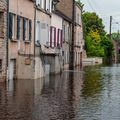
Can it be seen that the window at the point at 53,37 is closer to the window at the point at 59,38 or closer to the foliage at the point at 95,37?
the window at the point at 59,38

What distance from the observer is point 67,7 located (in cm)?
6375

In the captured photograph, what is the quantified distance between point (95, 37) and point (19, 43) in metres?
68.0

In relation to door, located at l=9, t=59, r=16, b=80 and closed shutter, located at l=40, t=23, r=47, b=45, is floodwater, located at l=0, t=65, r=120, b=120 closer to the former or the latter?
door, located at l=9, t=59, r=16, b=80

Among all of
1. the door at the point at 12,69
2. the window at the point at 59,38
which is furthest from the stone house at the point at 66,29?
the door at the point at 12,69

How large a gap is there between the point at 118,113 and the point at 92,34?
8578 centimetres

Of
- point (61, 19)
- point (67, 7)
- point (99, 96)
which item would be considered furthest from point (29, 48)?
point (67, 7)

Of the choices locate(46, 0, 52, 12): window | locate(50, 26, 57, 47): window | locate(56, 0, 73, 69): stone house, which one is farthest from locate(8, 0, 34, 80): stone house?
locate(56, 0, 73, 69): stone house

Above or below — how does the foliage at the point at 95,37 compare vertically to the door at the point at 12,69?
above

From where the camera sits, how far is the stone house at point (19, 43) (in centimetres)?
3116

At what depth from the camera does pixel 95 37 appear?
100438mm

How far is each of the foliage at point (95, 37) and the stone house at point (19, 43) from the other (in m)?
59.6

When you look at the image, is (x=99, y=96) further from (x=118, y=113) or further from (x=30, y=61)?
(x=30, y=61)

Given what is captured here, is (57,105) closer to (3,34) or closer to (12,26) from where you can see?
(3,34)

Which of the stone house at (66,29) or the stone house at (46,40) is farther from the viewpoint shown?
the stone house at (66,29)
